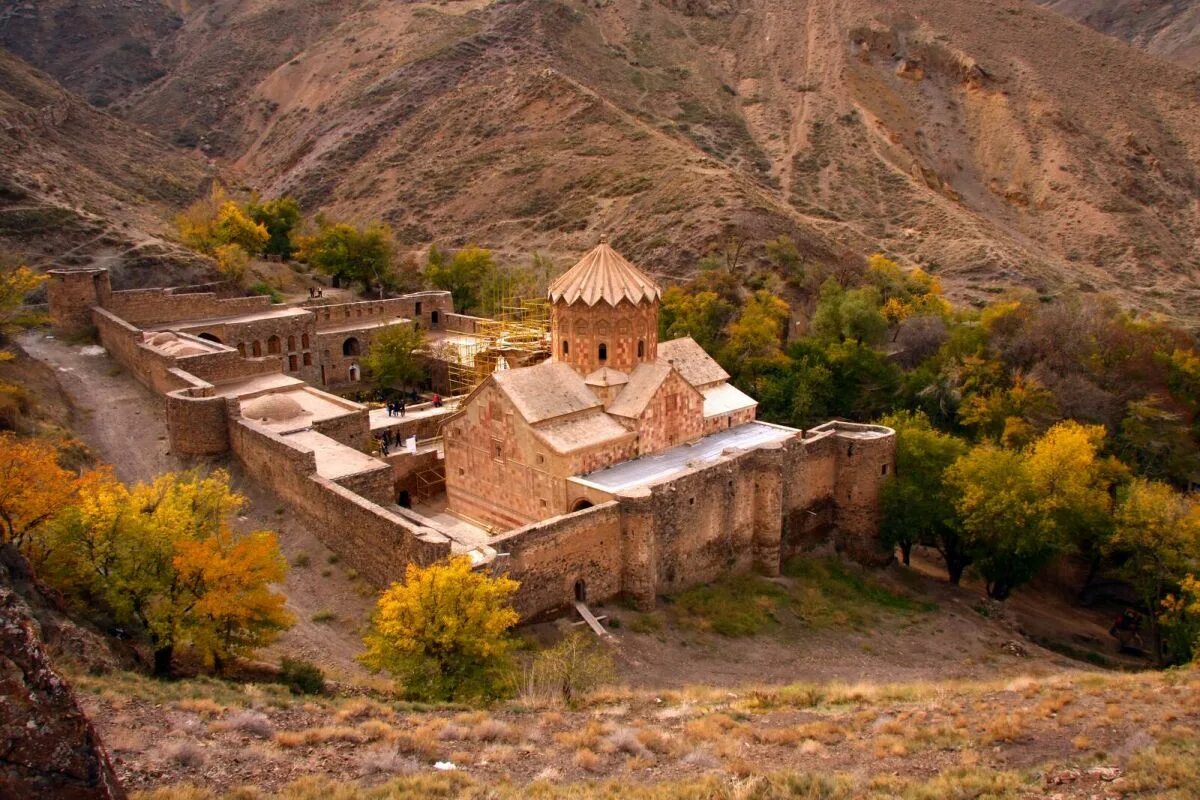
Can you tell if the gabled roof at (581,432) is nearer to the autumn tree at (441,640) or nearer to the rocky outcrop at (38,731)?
the autumn tree at (441,640)

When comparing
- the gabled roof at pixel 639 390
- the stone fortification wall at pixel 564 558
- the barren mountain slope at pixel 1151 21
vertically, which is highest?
the barren mountain slope at pixel 1151 21

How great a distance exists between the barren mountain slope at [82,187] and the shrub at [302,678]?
25.1m

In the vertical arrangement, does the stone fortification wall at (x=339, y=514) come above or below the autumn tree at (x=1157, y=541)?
above

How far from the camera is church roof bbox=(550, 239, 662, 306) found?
1962cm

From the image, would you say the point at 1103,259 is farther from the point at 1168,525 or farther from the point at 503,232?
the point at 1168,525

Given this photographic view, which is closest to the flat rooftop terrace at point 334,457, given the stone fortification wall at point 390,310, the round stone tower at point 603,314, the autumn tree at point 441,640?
the round stone tower at point 603,314

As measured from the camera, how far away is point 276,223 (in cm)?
4116

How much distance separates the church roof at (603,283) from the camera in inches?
773

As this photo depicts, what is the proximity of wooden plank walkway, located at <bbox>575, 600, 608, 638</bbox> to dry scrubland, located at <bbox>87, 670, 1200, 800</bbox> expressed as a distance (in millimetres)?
4355

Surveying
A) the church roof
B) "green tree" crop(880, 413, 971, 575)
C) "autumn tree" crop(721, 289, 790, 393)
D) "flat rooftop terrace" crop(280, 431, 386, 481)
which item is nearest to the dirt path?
"flat rooftop terrace" crop(280, 431, 386, 481)

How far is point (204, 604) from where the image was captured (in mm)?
10695

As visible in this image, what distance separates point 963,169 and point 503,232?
31.6 metres

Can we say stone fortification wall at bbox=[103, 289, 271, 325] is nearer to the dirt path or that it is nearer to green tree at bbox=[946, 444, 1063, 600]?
the dirt path

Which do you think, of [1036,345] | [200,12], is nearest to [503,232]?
[1036,345]
